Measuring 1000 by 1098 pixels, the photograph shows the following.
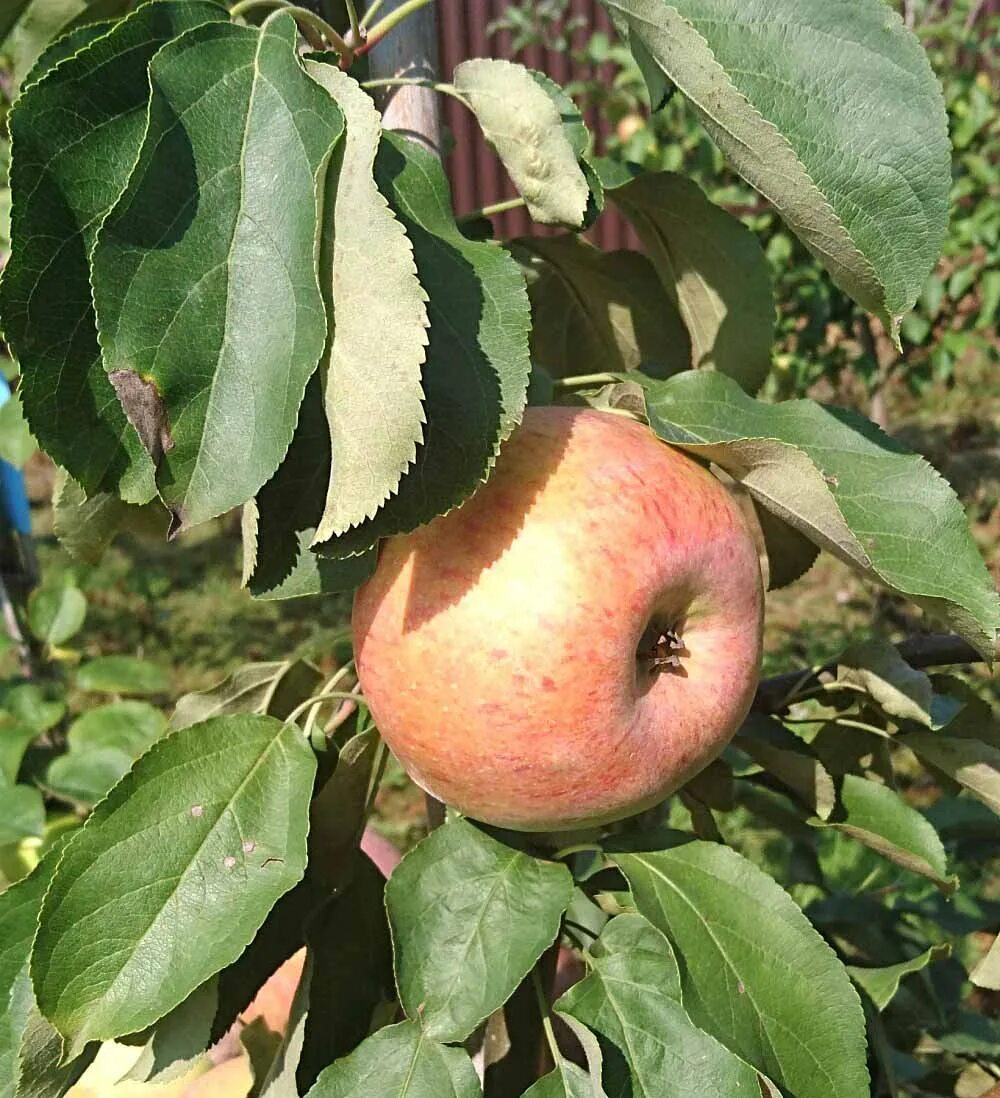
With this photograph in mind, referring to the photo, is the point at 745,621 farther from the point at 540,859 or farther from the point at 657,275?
the point at 657,275

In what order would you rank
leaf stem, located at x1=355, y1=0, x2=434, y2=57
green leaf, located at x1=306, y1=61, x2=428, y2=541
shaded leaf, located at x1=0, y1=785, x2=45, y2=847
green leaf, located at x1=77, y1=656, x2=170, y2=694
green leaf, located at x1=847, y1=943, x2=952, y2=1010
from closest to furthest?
green leaf, located at x1=306, y1=61, x2=428, y2=541
leaf stem, located at x1=355, y1=0, x2=434, y2=57
green leaf, located at x1=847, y1=943, x2=952, y2=1010
shaded leaf, located at x1=0, y1=785, x2=45, y2=847
green leaf, located at x1=77, y1=656, x2=170, y2=694

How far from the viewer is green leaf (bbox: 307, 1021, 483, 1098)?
28.3 inches

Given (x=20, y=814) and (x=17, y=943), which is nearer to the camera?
(x=17, y=943)

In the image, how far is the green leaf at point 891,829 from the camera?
84 cm

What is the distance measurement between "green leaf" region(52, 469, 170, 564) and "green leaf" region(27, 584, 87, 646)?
3.03 ft

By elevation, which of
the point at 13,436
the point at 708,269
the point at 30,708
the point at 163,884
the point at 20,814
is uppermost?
the point at 708,269

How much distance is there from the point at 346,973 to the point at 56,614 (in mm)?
1195

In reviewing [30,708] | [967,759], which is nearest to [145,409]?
[967,759]

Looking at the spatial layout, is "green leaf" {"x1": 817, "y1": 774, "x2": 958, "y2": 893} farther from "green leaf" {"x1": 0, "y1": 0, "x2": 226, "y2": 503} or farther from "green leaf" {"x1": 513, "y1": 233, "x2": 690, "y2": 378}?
"green leaf" {"x1": 0, "y1": 0, "x2": 226, "y2": 503}

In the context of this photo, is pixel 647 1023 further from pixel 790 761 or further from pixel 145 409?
pixel 145 409

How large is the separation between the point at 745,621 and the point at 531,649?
191 millimetres

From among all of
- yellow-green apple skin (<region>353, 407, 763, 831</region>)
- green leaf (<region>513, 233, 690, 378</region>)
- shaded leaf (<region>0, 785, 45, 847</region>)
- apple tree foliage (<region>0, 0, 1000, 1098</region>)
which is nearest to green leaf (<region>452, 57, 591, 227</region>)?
apple tree foliage (<region>0, 0, 1000, 1098</region>)

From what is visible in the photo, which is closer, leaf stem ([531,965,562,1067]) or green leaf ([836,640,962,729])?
leaf stem ([531,965,562,1067])

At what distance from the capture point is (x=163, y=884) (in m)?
0.71
